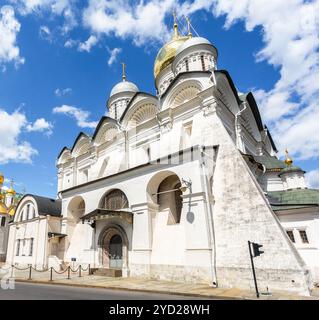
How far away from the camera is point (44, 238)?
20.5 m

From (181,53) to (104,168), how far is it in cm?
1327

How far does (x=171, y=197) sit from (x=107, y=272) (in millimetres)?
5989

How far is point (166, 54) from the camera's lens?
29.4m

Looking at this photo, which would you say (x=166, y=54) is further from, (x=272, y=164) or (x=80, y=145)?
(x=272, y=164)

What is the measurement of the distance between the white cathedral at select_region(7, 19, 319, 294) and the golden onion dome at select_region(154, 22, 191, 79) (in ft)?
16.1

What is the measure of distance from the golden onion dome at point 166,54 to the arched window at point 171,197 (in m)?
17.6

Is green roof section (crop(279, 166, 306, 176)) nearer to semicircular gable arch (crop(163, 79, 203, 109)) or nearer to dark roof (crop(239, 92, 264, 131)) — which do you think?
dark roof (crop(239, 92, 264, 131))

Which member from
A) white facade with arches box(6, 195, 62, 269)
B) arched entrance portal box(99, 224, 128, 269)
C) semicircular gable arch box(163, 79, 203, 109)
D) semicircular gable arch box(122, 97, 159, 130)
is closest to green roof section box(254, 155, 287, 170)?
semicircular gable arch box(163, 79, 203, 109)

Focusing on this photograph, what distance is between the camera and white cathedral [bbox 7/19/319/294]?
11.2 metres

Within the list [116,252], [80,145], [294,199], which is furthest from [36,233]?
[294,199]

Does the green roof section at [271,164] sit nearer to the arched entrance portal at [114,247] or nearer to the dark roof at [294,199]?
the dark roof at [294,199]

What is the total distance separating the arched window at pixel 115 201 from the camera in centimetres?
1608
